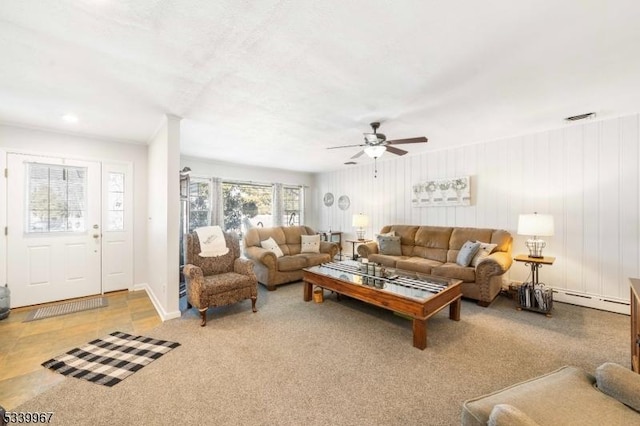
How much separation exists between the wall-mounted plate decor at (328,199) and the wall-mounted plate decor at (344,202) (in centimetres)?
33

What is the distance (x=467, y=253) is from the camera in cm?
384

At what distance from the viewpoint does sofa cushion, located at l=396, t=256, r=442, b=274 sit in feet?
13.2

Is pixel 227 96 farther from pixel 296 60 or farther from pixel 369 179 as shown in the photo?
pixel 369 179

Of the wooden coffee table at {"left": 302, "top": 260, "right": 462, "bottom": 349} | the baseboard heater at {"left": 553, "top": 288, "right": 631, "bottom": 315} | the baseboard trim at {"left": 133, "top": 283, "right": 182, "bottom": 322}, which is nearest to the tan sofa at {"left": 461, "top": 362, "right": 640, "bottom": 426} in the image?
the wooden coffee table at {"left": 302, "top": 260, "right": 462, "bottom": 349}

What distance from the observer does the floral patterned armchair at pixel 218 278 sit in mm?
3002

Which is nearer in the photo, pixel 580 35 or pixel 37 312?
pixel 580 35

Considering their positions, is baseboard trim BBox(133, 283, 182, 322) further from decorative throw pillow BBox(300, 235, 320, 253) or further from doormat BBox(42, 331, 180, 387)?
decorative throw pillow BBox(300, 235, 320, 253)

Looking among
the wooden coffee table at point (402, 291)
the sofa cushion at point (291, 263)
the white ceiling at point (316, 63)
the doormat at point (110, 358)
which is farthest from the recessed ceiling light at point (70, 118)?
the wooden coffee table at point (402, 291)

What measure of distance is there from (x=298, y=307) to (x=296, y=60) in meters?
2.90

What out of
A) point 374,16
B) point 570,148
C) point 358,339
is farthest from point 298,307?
point 570,148

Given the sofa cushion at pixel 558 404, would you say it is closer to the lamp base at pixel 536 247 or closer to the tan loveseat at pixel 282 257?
the lamp base at pixel 536 247

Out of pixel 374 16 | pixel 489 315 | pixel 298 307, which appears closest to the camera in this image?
pixel 374 16

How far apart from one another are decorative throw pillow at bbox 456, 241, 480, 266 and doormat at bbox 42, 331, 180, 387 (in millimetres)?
3800

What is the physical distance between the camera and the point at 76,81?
2.33 m
